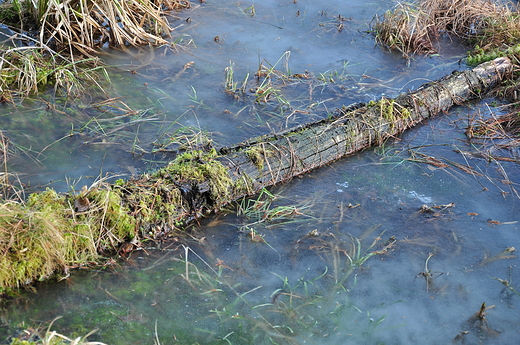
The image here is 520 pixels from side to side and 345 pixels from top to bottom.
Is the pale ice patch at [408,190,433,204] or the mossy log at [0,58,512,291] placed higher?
the mossy log at [0,58,512,291]

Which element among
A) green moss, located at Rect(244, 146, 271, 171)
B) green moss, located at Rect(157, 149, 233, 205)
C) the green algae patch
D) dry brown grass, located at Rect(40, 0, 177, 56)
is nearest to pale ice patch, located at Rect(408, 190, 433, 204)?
green moss, located at Rect(244, 146, 271, 171)

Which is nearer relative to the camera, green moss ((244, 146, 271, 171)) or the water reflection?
the water reflection

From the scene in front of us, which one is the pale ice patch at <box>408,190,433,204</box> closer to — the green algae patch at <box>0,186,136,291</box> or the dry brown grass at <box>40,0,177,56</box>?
the green algae patch at <box>0,186,136,291</box>

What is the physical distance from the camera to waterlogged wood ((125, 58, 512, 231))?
3055mm

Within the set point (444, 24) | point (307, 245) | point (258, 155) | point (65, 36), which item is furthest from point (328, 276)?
point (444, 24)

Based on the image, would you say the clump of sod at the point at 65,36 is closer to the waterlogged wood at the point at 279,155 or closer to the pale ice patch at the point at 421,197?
the waterlogged wood at the point at 279,155

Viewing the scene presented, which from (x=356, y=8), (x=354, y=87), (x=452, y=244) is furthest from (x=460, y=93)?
(x=356, y=8)

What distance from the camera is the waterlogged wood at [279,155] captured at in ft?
10.0

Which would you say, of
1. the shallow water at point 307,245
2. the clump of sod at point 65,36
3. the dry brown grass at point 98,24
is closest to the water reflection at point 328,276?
the shallow water at point 307,245

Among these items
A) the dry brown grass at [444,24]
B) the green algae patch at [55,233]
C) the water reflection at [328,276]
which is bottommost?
the water reflection at [328,276]

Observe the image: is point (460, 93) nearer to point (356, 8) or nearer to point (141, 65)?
point (356, 8)

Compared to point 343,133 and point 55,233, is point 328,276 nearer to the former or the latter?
point 343,133

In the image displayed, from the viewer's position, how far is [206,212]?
3166mm

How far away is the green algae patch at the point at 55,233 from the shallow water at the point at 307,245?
11cm
